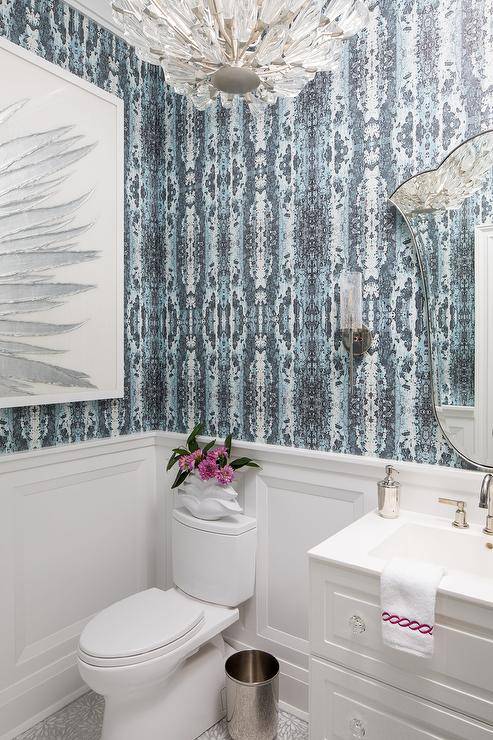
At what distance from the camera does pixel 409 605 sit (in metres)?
1.18

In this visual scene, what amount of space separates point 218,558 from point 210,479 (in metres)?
0.31

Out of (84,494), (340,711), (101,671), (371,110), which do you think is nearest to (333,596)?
(340,711)

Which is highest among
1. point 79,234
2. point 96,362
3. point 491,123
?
point 491,123

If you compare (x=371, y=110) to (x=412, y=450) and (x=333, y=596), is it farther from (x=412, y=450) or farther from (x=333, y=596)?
(x=333, y=596)

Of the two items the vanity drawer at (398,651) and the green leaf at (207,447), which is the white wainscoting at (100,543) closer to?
the green leaf at (207,447)

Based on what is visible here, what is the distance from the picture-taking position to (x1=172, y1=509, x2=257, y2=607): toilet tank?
2008mm

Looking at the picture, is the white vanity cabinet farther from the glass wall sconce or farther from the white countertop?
the glass wall sconce

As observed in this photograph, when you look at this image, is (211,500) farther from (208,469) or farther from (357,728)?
(357,728)

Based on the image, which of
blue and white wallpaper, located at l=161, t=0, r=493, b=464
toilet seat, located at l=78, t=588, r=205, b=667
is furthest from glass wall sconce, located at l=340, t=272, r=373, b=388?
toilet seat, located at l=78, t=588, r=205, b=667

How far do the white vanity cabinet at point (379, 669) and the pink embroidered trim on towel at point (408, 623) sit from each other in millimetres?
45

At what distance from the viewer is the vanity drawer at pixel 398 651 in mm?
1137

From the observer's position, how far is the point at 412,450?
171 cm

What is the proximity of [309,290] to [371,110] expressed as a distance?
25.8 inches

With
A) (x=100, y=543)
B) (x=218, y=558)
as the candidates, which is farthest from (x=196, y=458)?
(x=100, y=543)
